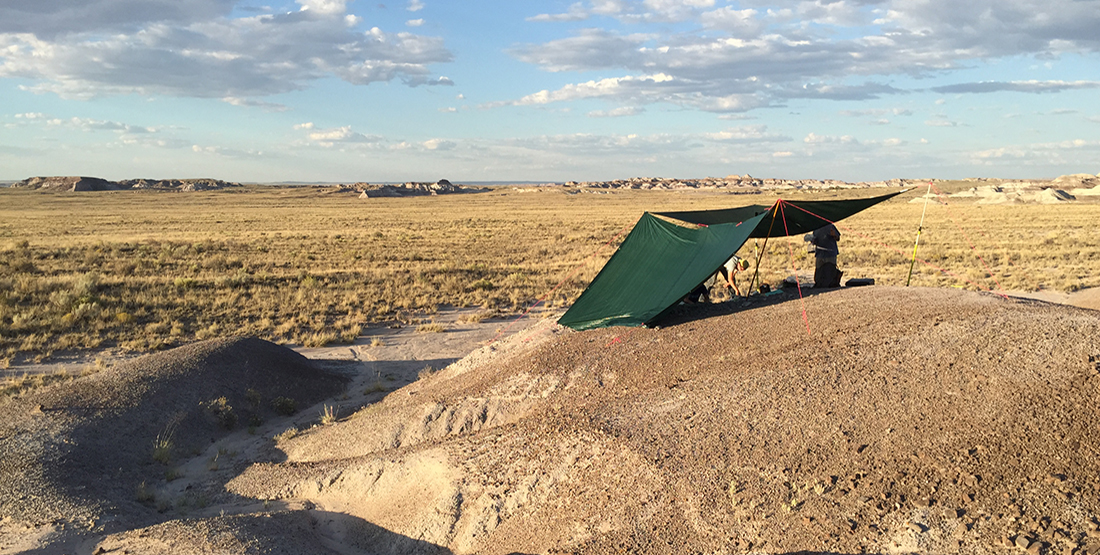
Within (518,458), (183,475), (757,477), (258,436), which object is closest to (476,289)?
(258,436)

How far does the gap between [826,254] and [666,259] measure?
2.95 m

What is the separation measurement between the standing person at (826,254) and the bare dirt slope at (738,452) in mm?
2747

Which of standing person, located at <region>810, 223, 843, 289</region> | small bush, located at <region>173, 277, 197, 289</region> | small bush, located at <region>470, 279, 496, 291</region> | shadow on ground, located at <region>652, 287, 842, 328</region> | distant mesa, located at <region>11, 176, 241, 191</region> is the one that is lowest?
small bush, located at <region>470, 279, 496, 291</region>

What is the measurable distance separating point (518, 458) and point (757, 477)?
228 cm

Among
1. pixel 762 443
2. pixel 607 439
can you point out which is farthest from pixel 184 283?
pixel 762 443

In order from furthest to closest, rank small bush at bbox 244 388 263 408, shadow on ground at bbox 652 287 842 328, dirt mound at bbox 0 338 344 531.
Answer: small bush at bbox 244 388 263 408 → shadow on ground at bbox 652 287 842 328 → dirt mound at bbox 0 338 344 531

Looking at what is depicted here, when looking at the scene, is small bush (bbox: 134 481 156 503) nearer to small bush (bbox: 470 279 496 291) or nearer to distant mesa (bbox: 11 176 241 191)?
small bush (bbox: 470 279 496 291)

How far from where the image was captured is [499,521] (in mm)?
6070

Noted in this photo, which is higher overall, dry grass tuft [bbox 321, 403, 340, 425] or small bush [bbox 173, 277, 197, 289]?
small bush [bbox 173, 277, 197, 289]

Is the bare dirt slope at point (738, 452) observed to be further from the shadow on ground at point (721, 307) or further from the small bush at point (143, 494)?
the small bush at point (143, 494)

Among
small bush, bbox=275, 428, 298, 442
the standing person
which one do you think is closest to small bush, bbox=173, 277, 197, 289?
small bush, bbox=275, 428, 298, 442

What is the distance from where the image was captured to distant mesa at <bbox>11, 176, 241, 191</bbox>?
13225 centimetres

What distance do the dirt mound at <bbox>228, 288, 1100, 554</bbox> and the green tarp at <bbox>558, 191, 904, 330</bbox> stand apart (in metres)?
0.80

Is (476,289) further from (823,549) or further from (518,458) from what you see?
(823,549)
